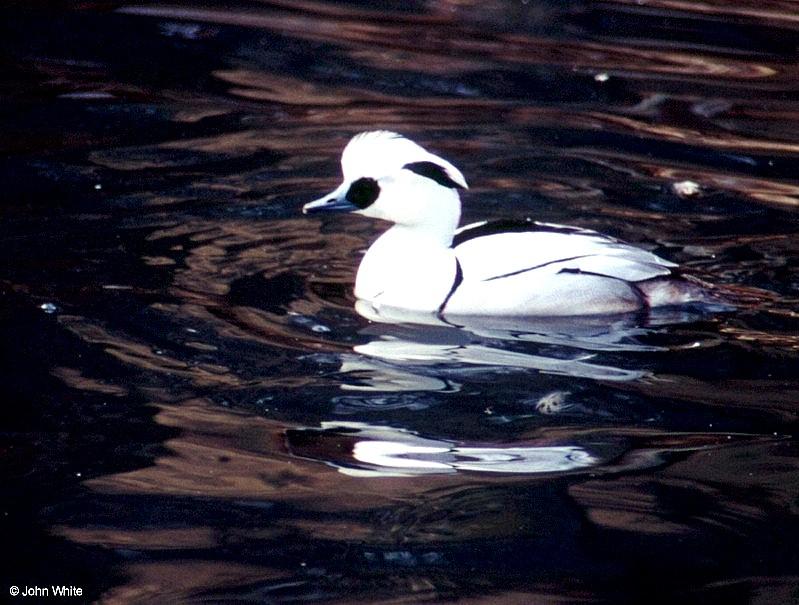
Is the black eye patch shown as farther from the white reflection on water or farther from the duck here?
the white reflection on water

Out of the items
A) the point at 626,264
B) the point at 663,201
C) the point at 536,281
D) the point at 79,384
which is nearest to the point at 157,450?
the point at 79,384

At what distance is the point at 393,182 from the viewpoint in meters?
5.51

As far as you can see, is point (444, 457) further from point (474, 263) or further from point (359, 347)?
point (474, 263)

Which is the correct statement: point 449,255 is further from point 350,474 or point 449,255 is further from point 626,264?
point 350,474

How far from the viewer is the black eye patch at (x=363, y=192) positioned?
5.48 metres

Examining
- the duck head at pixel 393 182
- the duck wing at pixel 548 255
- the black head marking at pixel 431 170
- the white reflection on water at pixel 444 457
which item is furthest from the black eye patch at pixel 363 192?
the white reflection on water at pixel 444 457

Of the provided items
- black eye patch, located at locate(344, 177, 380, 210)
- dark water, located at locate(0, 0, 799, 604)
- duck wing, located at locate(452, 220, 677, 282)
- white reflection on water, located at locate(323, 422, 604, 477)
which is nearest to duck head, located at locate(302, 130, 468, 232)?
black eye patch, located at locate(344, 177, 380, 210)

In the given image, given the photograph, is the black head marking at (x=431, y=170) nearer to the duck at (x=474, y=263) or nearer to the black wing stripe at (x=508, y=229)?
the duck at (x=474, y=263)

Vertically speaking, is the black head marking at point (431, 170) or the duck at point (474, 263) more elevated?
the black head marking at point (431, 170)

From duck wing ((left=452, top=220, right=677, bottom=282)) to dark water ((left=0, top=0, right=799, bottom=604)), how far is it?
0.24 meters

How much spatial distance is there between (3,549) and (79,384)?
1.05 m

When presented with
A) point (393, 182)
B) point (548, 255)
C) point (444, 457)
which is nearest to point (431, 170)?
point (393, 182)

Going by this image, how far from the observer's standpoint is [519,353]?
501 centimetres

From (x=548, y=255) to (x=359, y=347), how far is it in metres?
0.95
